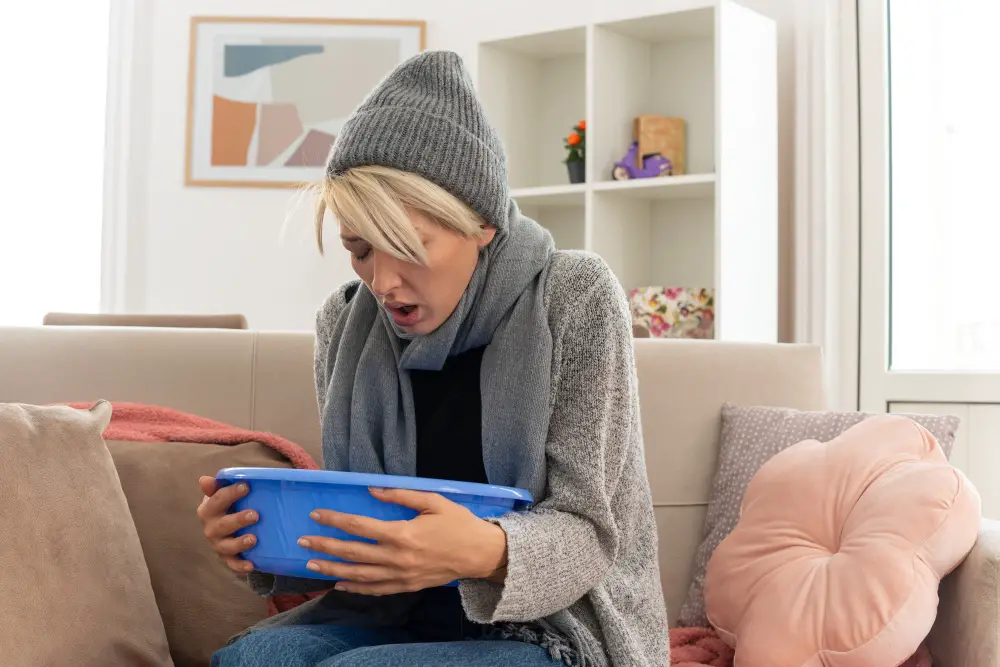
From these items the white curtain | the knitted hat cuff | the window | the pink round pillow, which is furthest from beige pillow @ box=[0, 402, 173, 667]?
the white curtain

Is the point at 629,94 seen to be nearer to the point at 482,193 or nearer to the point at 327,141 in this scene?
the point at 327,141

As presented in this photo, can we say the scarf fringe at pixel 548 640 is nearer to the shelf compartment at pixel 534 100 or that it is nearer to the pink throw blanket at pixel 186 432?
the pink throw blanket at pixel 186 432

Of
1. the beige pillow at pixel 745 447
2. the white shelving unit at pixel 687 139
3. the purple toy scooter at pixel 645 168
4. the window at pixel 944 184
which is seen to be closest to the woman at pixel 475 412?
the beige pillow at pixel 745 447

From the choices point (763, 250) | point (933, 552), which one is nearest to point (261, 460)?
point (933, 552)

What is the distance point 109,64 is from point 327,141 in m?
0.83

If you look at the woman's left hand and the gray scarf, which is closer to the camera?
the woman's left hand

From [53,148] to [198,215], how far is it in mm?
582

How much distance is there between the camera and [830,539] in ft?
5.13

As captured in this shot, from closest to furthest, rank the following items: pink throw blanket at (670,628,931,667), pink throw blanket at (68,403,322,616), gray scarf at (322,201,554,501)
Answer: gray scarf at (322,201,554,501)
pink throw blanket at (670,628,931,667)
pink throw blanket at (68,403,322,616)

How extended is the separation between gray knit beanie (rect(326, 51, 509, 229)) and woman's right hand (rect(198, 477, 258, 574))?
1.25 ft

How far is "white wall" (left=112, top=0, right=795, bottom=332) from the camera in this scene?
12.3ft

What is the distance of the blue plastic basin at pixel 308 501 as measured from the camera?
1.03 m

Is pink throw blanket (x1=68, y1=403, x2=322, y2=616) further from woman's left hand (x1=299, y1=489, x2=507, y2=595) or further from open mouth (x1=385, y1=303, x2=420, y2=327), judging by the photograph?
woman's left hand (x1=299, y1=489, x2=507, y2=595)

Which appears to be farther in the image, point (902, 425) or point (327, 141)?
point (327, 141)
